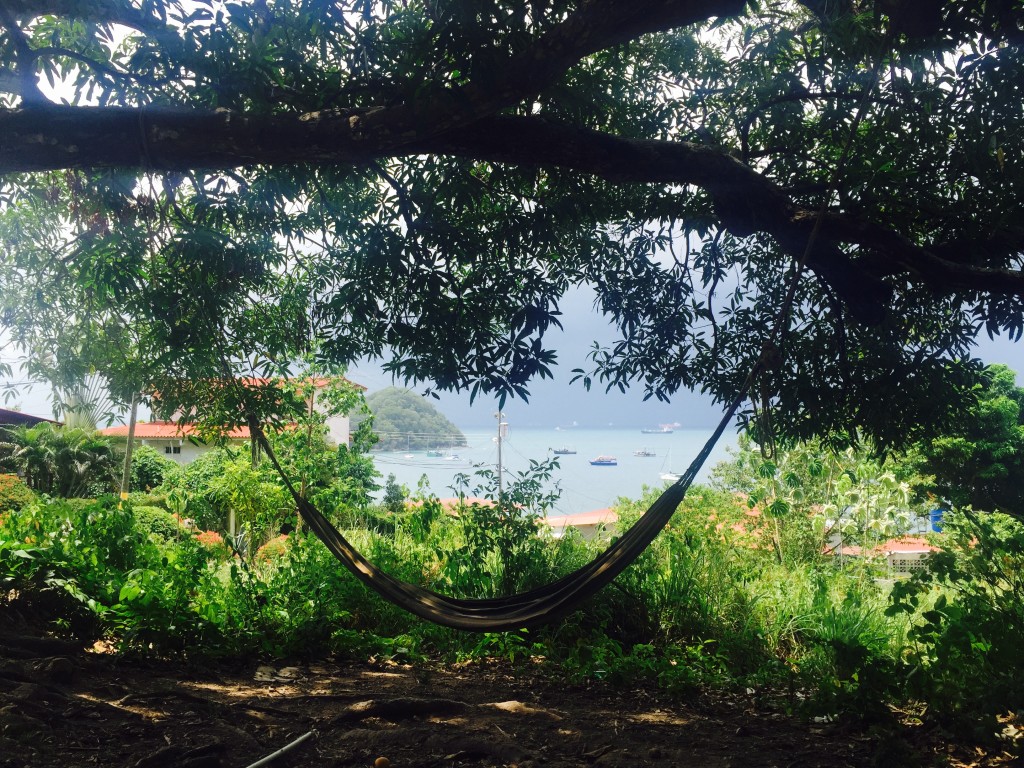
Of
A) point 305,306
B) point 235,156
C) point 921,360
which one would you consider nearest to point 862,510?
point 921,360

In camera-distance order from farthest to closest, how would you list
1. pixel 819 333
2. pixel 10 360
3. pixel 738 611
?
pixel 10 360 < pixel 738 611 < pixel 819 333

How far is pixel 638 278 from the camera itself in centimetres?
330

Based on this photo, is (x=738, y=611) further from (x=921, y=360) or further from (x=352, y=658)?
(x=352, y=658)

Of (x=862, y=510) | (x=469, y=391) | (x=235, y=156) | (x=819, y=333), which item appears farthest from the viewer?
(x=862, y=510)

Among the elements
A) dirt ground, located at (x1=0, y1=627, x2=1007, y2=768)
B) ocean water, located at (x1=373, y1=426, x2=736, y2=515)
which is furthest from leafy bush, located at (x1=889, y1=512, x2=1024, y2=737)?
ocean water, located at (x1=373, y1=426, x2=736, y2=515)

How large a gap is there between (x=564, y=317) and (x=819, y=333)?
1.03 m

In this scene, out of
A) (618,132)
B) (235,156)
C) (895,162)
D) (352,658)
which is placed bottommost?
(352,658)

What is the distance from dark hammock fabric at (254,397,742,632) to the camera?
7.54 ft

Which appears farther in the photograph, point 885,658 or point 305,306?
point 305,306

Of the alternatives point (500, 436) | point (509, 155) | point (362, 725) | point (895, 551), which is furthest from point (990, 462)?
point (362, 725)

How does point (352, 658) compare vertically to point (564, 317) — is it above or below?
below

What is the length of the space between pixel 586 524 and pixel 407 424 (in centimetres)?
221

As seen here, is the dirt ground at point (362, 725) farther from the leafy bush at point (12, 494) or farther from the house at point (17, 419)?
the house at point (17, 419)

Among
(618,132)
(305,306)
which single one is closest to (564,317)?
(618,132)
